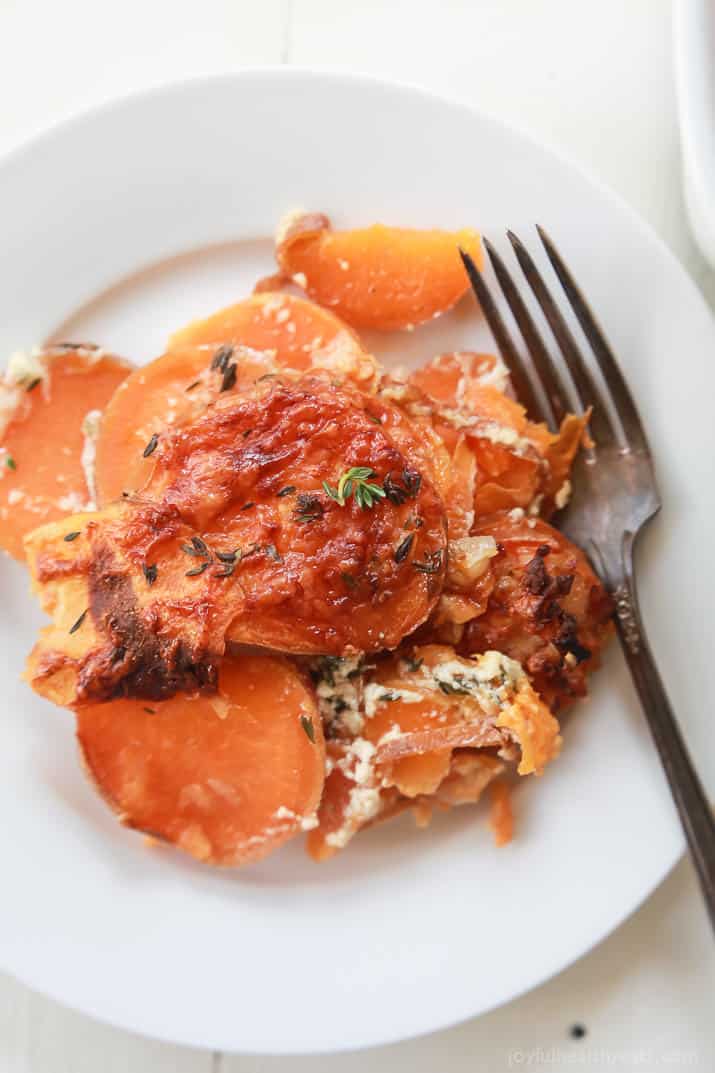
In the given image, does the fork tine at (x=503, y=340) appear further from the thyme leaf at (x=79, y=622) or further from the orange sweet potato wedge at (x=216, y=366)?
the thyme leaf at (x=79, y=622)

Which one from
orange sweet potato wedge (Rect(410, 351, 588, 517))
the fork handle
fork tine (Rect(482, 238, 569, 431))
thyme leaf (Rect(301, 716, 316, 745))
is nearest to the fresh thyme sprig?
orange sweet potato wedge (Rect(410, 351, 588, 517))

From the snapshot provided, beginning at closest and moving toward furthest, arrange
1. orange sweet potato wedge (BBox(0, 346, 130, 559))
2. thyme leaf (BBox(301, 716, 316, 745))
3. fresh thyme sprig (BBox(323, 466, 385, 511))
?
fresh thyme sprig (BBox(323, 466, 385, 511)) → thyme leaf (BBox(301, 716, 316, 745)) → orange sweet potato wedge (BBox(0, 346, 130, 559))

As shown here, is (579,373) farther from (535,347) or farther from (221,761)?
(221,761)

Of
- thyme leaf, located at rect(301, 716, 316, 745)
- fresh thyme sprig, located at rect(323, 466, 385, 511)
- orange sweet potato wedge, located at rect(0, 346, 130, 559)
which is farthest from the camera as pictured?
orange sweet potato wedge, located at rect(0, 346, 130, 559)

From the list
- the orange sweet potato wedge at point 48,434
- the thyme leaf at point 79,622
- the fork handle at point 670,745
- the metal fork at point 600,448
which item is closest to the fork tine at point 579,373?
the metal fork at point 600,448

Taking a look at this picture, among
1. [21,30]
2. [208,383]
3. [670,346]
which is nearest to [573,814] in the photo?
[670,346]

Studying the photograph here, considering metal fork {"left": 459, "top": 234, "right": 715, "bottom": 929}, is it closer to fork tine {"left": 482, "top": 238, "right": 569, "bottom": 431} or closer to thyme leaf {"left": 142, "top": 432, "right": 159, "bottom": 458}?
fork tine {"left": 482, "top": 238, "right": 569, "bottom": 431}

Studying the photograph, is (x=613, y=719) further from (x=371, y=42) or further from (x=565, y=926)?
(x=371, y=42)
